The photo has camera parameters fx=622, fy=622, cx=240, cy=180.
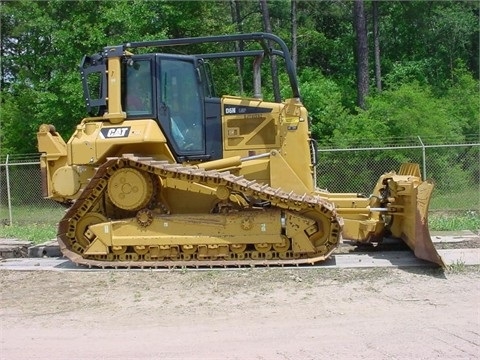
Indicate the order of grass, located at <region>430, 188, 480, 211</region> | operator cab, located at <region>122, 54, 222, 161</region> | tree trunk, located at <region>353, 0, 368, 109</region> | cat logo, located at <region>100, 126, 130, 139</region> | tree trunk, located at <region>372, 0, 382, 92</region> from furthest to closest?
tree trunk, located at <region>372, 0, 382, 92</region>, tree trunk, located at <region>353, 0, 368, 109</region>, grass, located at <region>430, 188, 480, 211</region>, operator cab, located at <region>122, 54, 222, 161</region>, cat logo, located at <region>100, 126, 130, 139</region>

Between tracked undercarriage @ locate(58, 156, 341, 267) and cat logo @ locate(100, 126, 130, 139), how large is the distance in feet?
1.52

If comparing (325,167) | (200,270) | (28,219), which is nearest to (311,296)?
(200,270)

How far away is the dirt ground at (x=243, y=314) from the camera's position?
205 inches

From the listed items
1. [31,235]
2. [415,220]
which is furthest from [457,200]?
[31,235]

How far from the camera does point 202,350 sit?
522 centimetres

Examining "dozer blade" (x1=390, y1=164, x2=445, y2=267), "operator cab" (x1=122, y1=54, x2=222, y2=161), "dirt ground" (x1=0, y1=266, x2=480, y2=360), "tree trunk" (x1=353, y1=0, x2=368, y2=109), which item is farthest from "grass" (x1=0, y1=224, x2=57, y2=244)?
"tree trunk" (x1=353, y1=0, x2=368, y2=109)

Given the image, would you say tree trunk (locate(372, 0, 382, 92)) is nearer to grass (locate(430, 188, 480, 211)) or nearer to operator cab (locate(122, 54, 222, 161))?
grass (locate(430, 188, 480, 211))

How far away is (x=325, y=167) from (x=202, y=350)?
11.9 meters

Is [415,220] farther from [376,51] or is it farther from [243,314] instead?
[376,51]

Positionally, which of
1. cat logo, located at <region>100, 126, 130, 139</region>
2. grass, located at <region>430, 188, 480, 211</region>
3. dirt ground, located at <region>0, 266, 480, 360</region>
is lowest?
dirt ground, located at <region>0, 266, 480, 360</region>

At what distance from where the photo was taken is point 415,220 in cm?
822

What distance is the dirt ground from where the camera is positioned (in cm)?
521

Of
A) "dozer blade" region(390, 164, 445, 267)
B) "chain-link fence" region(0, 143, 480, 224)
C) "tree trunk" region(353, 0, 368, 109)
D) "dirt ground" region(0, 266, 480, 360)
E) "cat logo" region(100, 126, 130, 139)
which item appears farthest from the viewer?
"tree trunk" region(353, 0, 368, 109)

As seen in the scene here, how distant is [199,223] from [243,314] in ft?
7.65
